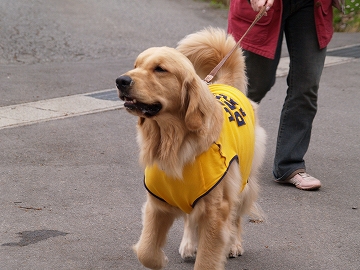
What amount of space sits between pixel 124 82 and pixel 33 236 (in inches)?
63.9

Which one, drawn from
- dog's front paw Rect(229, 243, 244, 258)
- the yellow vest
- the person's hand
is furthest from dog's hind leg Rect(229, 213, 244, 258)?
the person's hand

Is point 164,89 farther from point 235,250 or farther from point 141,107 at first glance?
point 235,250

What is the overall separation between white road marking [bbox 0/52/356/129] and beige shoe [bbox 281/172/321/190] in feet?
9.28

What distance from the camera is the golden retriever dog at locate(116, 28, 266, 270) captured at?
11.0 ft

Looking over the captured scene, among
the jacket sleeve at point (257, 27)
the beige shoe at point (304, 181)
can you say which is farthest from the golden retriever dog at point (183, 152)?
the beige shoe at point (304, 181)

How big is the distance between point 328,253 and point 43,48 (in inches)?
297

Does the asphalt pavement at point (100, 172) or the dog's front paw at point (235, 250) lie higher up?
the dog's front paw at point (235, 250)

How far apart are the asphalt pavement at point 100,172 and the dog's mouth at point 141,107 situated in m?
1.12

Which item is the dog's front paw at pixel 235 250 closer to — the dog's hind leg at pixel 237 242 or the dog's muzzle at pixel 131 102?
the dog's hind leg at pixel 237 242

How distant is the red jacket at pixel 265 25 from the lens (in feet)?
16.7

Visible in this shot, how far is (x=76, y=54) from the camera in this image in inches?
418

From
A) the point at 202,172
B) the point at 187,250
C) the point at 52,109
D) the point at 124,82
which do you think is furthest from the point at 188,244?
the point at 52,109

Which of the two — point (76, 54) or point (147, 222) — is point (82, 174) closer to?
point (147, 222)

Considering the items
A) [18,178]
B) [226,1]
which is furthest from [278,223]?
[226,1]
